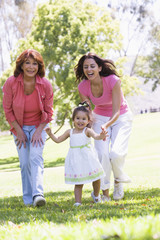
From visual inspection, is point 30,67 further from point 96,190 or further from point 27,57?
point 96,190

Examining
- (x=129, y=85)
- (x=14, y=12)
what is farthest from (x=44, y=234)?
(x=14, y=12)

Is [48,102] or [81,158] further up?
[48,102]

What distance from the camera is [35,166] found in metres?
6.04

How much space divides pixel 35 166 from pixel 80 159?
31.7 inches

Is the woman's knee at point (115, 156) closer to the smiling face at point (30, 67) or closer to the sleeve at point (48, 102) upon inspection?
the sleeve at point (48, 102)

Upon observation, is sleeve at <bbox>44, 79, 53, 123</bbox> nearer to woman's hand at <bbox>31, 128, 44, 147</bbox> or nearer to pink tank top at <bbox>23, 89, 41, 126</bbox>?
pink tank top at <bbox>23, 89, 41, 126</bbox>

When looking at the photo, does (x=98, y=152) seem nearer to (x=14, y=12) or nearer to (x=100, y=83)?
(x=100, y=83)

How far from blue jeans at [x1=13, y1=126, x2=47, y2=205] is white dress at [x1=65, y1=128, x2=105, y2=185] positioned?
1.78 feet

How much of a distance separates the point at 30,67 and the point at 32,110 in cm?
68

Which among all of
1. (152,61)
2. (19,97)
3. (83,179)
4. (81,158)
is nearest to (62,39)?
(19,97)

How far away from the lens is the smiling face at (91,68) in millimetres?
6035

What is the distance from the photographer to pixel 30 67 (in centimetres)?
596

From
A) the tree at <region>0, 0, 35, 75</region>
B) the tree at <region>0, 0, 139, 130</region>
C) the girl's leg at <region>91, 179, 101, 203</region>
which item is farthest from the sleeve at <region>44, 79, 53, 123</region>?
the tree at <region>0, 0, 35, 75</region>

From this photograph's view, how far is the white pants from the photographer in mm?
6152
